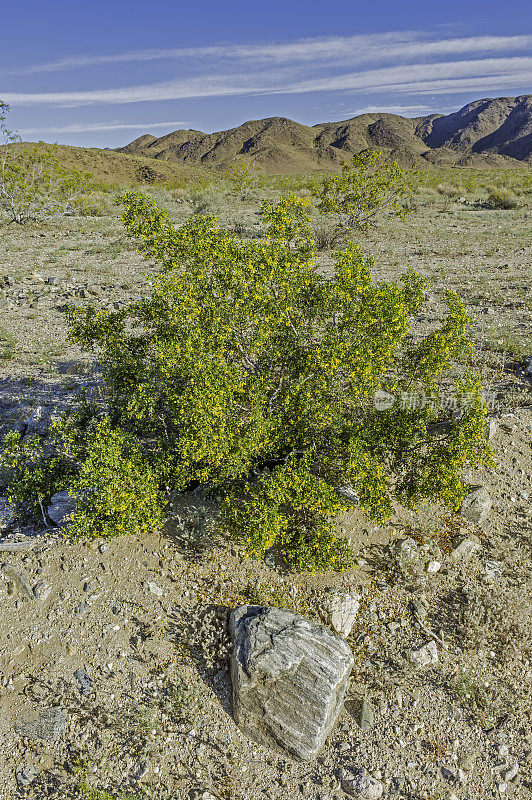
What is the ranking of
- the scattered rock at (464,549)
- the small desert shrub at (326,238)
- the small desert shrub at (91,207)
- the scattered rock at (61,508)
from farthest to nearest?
the small desert shrub at (91,207)
the small desert shrub at (326,238)
the scattered rock at (464,549)
the scattered rock at (61,508)

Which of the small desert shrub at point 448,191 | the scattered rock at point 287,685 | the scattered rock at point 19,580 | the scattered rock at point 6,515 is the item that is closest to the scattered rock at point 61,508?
the scattered rock at point 6,515

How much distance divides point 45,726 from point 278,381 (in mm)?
5623

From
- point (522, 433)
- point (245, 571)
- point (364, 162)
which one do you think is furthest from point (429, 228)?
point (245, 571)

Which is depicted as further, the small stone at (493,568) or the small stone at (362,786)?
the small stone at (493,568)

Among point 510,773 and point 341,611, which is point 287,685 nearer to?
point 341,611

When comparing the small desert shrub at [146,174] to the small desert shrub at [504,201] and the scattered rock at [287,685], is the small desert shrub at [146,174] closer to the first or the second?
the small desert shrub at [504,201]

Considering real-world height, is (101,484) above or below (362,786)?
above

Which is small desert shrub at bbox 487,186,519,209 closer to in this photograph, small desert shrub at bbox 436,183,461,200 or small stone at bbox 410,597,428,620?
small desert shrub at bbox 436,183,461,200

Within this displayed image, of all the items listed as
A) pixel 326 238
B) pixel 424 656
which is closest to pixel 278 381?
pixel 424 656

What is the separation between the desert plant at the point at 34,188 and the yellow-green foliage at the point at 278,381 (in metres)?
31.2

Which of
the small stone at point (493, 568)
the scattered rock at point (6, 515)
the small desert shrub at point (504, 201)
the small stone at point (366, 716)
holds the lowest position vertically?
the small stone at point (366, 716)

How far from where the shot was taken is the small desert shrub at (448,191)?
46281mm

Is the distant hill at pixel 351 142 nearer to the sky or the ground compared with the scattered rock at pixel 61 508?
nearer to the sky

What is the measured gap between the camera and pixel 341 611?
6941 mm
